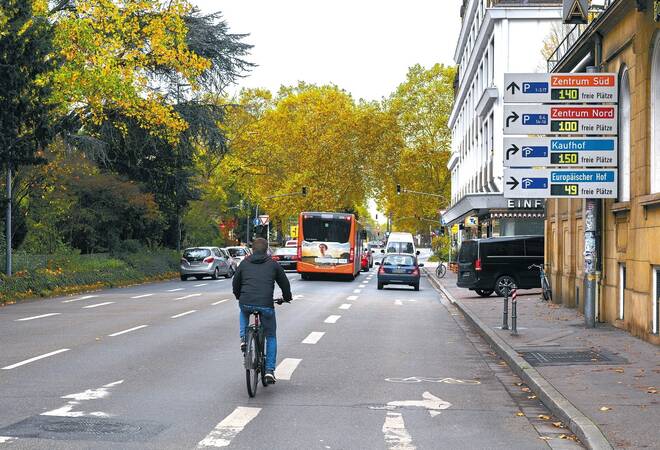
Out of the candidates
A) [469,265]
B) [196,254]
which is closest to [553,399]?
[469,265]

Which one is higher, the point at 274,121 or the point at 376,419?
the point at 274,121

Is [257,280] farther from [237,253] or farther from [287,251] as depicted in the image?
[287,251]

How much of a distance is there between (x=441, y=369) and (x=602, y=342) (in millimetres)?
3729

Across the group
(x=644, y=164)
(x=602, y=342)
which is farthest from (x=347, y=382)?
(x=644, y=164)

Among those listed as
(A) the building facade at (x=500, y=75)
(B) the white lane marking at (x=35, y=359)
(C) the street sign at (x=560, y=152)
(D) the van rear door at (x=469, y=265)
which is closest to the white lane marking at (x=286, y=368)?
(B) the white lane marking at (x=35, y=359)

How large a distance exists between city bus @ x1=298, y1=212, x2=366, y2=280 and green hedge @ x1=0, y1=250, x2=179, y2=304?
6862mm

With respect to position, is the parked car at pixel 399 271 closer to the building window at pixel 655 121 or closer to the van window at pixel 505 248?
the van window at pixel 505 248

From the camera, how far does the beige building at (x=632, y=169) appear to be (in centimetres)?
1424

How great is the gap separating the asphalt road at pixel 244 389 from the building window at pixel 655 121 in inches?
157

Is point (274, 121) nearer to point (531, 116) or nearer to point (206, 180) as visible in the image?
point (206, 180)

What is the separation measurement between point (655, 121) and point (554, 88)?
119 inches

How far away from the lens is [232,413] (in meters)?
8.20

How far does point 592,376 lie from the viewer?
10.4 m

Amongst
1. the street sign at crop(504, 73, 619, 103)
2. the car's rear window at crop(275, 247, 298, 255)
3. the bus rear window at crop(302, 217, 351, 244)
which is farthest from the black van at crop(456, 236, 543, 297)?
the car's rear window at crop(275, 247, 298, 255)
